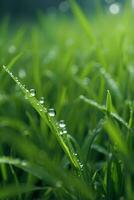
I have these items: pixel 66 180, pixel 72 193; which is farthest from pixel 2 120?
pixel 66 180

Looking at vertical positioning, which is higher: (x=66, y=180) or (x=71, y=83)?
(x=71, y=83)

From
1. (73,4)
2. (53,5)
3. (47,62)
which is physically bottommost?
(47,62)

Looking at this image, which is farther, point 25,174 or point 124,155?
point 25,174

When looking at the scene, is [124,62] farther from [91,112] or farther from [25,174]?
[25,174]

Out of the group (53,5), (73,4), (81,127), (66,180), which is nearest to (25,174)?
(81,127)

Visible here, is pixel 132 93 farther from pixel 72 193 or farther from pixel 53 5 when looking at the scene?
pixel 53 5

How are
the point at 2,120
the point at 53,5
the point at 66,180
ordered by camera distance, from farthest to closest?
1. the point at 53,5
2. the point at 2,120
3. the point at 66,180

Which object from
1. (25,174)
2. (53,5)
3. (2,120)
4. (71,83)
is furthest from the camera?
(53,5)
